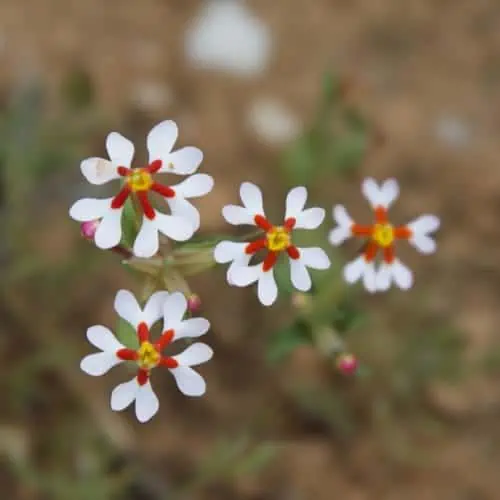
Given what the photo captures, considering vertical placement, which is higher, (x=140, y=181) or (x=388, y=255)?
(x=388, y=255)

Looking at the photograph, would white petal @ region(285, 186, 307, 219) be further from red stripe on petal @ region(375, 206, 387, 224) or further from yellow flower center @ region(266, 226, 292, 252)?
red stripe on petal @ region(375, 206, 387, 224)

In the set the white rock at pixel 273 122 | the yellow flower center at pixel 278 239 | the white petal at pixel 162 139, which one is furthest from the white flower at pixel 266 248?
the white rock at pixel 273 122

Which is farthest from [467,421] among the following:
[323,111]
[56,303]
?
[56,303]

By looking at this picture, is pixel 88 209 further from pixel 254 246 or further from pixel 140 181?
pixel 254 246

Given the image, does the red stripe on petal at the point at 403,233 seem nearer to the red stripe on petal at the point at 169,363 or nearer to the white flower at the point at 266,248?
the white flower at the point at 266,248

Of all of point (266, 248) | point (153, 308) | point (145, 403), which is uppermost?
point (266, 248)

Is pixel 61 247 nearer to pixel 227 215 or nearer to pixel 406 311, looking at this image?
pixel 406 311

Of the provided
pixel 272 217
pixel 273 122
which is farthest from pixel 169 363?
pixel 273 122

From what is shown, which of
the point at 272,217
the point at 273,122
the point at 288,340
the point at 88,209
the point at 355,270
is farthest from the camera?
the point at 273,122
